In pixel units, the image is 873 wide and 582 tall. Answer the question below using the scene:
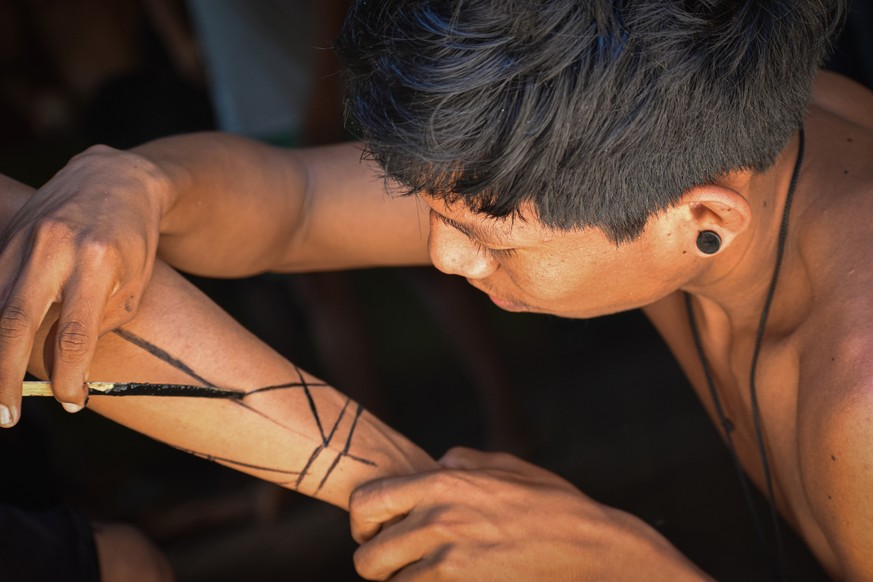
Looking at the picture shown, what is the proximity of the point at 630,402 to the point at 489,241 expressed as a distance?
1.92 meters

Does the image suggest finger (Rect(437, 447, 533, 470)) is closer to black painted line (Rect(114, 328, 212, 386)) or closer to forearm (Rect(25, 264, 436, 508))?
forearm (Rect(25, 264, 436, 508))

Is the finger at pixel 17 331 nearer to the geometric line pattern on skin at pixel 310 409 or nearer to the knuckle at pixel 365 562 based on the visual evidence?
the geometric line pattern on skin at pixel 310 409

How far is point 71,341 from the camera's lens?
1.15 m

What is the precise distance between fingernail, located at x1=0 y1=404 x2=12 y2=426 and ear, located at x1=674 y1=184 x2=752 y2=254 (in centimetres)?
87

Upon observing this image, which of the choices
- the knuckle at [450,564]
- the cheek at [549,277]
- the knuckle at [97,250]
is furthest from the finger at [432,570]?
the knuckle at [97,250]

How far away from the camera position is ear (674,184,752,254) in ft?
4.11

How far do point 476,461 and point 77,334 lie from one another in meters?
0.65

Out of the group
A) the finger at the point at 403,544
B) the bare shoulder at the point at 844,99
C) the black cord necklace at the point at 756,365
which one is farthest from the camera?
the bare shoulder at the point at 844,99

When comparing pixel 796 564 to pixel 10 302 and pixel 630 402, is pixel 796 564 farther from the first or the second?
pixel 10 302

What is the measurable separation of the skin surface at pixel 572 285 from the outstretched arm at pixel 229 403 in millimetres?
55

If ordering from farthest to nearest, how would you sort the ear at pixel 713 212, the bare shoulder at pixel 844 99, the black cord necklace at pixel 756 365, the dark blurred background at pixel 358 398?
the dark blurred background at pixel 358 398 → the bare shoulder at pixel 844 99 → the black cord necklace at pixel 756 365 → the ear at pixel 713 212

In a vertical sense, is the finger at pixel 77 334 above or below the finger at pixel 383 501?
above

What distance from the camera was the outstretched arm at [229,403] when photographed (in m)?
1.40

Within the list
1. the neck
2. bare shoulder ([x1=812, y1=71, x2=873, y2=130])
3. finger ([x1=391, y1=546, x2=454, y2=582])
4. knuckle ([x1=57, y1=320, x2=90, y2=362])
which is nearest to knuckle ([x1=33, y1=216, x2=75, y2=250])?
knuckle ([x1=57, y1=320, x2=90, y2=362])
